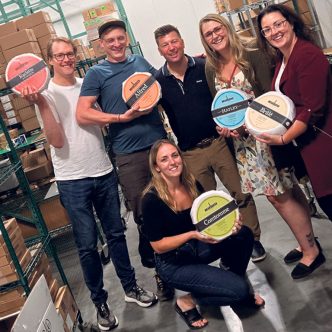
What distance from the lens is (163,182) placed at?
2.29 meters

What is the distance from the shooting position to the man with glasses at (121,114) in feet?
8.01

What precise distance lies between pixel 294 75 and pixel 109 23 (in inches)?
44.6

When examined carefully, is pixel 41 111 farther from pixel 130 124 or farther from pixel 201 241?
pixel 201 241

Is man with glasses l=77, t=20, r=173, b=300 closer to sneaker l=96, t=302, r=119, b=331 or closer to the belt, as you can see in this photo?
the belt

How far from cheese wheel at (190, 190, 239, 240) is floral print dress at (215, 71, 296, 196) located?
295mm

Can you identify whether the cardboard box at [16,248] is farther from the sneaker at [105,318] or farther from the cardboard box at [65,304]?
the sneaker at [105,318]

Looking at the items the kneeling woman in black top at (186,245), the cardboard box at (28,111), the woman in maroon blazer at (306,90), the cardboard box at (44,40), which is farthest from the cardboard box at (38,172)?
the woman in maroon blazer at (306,90)

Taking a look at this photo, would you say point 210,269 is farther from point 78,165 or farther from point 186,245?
point 78,165

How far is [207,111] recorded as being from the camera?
2.55m

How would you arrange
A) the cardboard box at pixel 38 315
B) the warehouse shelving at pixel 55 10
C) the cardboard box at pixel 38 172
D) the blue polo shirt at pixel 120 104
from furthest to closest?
1. the warehouse shelving at pixel 55 10
2. the cardboard box at pixel 38 172
3. the blue polo shirt at pixel 120 104
4. the cardboard box at pixel 38 315

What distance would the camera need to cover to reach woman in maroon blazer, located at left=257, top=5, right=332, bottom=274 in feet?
6.25

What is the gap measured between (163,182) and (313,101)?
85cm

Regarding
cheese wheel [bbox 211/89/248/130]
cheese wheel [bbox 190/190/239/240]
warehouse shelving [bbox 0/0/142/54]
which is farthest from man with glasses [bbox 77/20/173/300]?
warehouse shelving [bbox 0/0/142/54]

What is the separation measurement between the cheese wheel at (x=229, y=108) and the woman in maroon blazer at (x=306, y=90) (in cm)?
26
